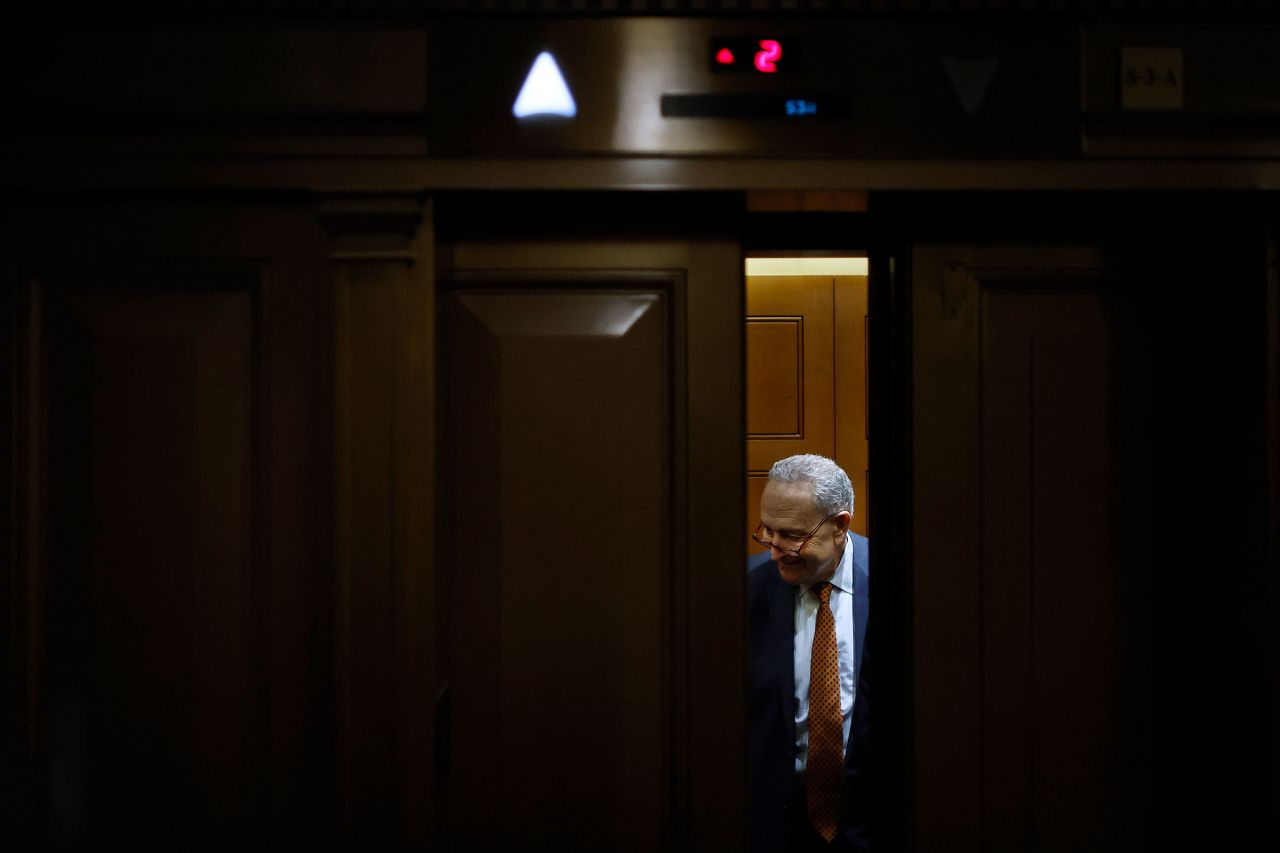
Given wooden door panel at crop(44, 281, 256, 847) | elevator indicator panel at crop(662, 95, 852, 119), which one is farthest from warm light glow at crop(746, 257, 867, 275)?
wooden door panel at crop(44, 281, 256, 847)

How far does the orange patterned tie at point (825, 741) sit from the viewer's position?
210 centimetres

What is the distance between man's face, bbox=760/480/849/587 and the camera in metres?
2.22

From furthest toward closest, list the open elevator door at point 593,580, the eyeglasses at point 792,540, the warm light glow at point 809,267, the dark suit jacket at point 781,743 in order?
the warm light glow at point 809,267 → the eyeglasses at point 792,540 → the dark suit jacket at point 781,743 → the open elevator door at point 593,580

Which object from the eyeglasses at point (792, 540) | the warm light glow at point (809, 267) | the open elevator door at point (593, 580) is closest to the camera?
the open elevator door at point (593, 580)

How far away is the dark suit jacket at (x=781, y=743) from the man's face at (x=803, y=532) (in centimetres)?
13

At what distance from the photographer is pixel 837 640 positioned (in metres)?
2.21

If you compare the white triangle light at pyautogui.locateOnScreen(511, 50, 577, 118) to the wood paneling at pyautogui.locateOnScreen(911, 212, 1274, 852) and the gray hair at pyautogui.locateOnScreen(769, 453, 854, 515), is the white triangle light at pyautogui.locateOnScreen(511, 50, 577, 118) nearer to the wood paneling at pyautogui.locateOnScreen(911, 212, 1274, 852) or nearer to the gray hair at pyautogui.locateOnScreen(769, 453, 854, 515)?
the wood paneling at pyautogui.locateOnScreen(911, 212, 1274, 852)

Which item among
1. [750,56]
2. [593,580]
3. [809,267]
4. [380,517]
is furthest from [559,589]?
[809,267]

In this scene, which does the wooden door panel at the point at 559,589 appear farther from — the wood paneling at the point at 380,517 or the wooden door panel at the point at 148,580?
the wooden door panel at the point at 148,580

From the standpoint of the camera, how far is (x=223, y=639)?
1.66m

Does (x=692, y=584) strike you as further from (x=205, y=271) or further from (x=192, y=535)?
(x=205, y=271)

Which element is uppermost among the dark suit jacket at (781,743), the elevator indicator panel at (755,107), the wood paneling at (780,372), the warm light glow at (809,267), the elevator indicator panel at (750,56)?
the elevator indicator panel at (750,56)

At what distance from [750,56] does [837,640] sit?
148cm

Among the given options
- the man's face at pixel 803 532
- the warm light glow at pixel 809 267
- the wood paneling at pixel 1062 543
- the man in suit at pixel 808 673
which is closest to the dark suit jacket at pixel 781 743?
the man in suit at pixel 808 673
